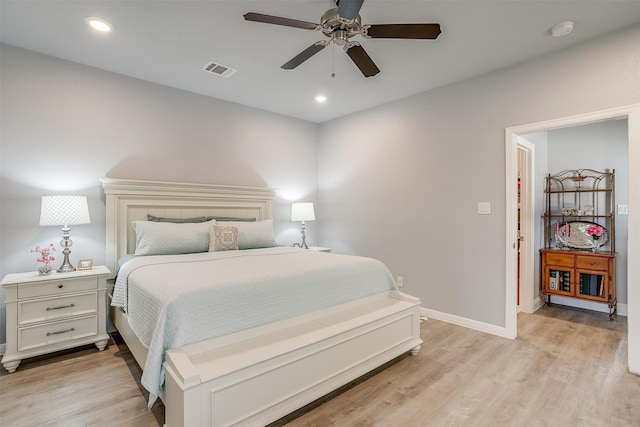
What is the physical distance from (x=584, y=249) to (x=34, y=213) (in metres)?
5.89

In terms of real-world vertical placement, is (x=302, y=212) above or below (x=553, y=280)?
above

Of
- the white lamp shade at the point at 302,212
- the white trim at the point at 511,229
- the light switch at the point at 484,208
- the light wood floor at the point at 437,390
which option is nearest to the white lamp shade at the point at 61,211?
the light wood floor at the point at 437,390

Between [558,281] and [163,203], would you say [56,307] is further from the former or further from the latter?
[558,281]

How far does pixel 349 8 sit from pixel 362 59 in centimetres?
59

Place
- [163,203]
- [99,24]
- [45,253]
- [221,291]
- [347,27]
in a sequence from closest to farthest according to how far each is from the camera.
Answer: [221,291] < [347,27] < [99,24] < [45,253] < [163,203]

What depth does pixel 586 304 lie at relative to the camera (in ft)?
12.8

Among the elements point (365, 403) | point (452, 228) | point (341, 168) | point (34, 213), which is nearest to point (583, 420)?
point (365, 403)

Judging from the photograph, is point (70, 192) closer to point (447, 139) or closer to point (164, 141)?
point (164, 141)

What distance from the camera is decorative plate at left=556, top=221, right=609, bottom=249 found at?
12.4 feet

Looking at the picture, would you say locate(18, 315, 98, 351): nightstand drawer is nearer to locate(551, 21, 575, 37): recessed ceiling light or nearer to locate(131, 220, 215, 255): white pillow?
locate(131, 220, 215, 255): white pillow

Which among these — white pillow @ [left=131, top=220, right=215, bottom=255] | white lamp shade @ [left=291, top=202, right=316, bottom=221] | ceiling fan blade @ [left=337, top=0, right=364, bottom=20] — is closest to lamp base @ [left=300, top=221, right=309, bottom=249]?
white lamp shade @ [left=291, top=202, right=316, bottom=221]

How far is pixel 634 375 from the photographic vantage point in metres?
2.30

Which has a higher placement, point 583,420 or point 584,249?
point 584,249

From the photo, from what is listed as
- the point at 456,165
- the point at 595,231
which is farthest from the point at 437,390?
the point at 595,231
